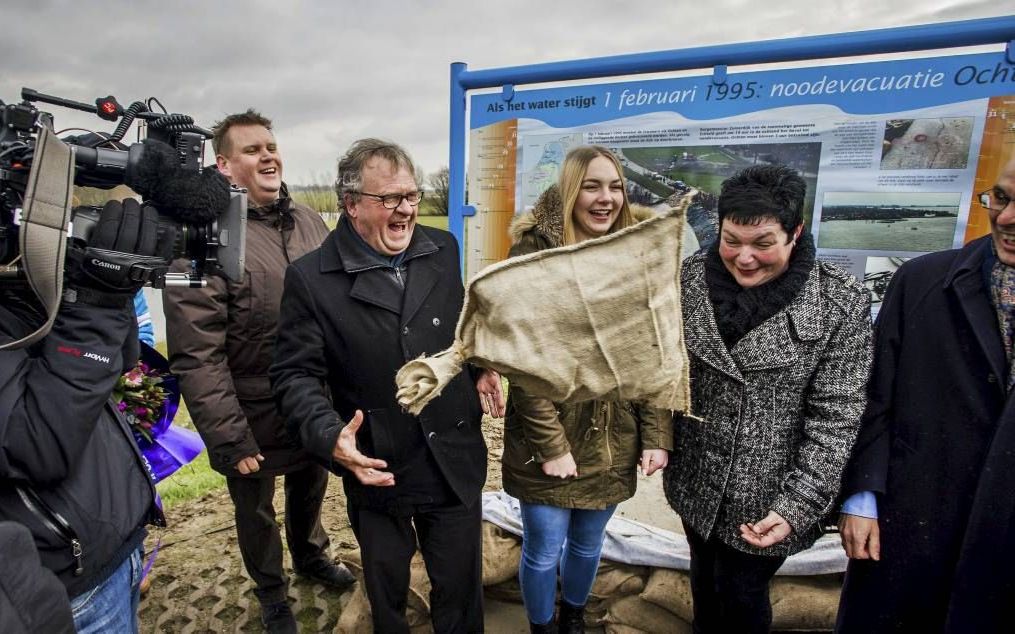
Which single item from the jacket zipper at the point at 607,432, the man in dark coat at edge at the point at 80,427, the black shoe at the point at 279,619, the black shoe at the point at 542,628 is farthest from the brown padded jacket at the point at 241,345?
the jacket zipper at the point at 607,432

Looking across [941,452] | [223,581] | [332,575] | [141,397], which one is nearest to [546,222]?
[941,452]

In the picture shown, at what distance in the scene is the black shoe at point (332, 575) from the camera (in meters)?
2.87

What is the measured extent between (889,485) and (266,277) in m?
2.37

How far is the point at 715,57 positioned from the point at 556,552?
220cm

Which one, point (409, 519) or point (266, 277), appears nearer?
point (409, 519)

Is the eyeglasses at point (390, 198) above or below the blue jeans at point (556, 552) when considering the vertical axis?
above

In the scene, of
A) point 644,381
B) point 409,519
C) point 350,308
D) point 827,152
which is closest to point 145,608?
point 409,519

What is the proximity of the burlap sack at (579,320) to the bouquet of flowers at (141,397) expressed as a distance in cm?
149

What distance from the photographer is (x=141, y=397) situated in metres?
2.16

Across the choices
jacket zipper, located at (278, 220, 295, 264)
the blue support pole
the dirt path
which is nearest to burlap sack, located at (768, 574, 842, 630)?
the dirt path

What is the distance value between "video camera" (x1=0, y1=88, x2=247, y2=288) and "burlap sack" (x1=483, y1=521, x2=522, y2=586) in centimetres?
176

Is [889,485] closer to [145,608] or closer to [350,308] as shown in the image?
[350,308]

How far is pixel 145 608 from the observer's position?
274 cm

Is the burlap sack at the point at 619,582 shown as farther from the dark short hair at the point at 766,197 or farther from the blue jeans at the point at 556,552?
the dark short hair at the point at 766,197
